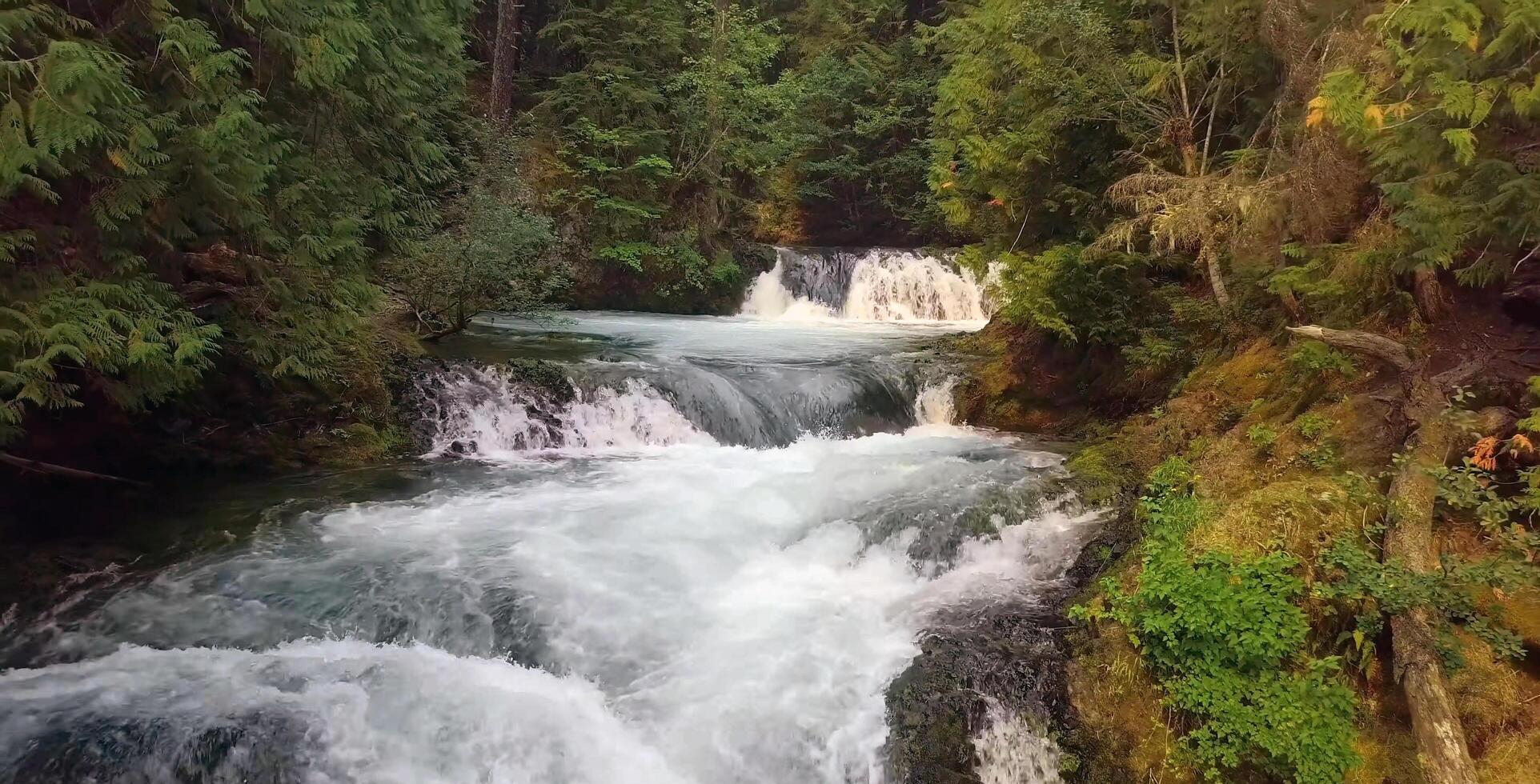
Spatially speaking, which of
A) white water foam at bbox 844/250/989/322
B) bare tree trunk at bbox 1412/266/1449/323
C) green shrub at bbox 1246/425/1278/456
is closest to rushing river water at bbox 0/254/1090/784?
green shrub at bbox 1246/425/1278/456

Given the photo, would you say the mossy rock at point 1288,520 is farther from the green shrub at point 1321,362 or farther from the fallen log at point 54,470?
the fallen log at point 54,470

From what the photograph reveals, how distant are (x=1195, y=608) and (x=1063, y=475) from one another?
3252 mm

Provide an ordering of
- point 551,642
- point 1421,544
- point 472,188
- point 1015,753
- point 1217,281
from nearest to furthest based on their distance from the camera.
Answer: point 1421,544, point 1015,753, point 551,642, point 1217,281, point 472,188

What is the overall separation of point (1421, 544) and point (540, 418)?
843 cm

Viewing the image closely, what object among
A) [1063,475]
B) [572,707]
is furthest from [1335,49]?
[572,707]

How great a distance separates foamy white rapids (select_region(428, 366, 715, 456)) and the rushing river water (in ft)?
0.13

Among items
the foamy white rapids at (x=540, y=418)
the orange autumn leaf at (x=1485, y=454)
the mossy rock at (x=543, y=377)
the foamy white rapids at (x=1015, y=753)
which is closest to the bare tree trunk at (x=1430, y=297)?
the orange autumn leaf at (x=1485, y=454)

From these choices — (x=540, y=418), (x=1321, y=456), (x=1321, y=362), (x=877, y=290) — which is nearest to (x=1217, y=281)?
(x=1321, y=362)

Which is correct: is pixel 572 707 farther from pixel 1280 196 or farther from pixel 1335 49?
pixel 1335 49

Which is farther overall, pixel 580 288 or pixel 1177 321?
pixel 580 288

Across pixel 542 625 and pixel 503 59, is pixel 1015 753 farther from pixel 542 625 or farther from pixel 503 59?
pixel 503 59

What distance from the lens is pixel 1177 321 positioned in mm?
8930

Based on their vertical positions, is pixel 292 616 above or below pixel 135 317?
below

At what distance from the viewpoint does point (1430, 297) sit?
5664 millimetres
